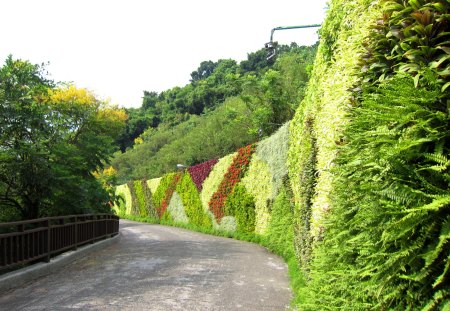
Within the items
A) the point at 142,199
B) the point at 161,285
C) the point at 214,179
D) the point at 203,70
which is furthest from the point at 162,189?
the point at 203,70

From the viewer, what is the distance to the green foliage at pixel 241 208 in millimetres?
16141

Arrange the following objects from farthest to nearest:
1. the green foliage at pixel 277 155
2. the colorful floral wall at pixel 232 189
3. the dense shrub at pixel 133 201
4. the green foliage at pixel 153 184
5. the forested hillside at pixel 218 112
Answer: the dense shrub at pixel 133 201 < the green foliage at pixel 153 184 < the forested hillside at pixel 218 112 < the colorful floral wall at pixel 232 189 < the green foliage at pixel 277 155

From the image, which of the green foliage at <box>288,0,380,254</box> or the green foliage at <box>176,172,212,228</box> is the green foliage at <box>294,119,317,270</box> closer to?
the green foliage at <box>288,0,380,254</box>

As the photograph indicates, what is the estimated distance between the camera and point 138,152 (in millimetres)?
58500

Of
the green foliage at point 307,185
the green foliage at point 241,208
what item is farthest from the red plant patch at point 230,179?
the green foliage at point 307,185

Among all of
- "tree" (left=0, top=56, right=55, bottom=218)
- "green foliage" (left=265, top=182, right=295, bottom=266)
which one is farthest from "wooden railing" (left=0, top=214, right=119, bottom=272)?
"green foliage" (left=265, top=182, right=295, bottom=266)

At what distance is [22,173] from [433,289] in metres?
9.57

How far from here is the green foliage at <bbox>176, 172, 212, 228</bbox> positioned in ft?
72.3

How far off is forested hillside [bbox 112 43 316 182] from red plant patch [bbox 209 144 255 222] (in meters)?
4.20

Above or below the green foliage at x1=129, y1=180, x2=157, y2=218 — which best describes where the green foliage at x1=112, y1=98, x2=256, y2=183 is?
above

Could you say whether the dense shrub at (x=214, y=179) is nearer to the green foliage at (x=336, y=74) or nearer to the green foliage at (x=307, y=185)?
the green foliage at (x=307, y=185)

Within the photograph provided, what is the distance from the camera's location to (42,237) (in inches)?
346

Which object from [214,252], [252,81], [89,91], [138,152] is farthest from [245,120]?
[138,152]

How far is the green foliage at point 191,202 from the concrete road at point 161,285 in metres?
11.1
